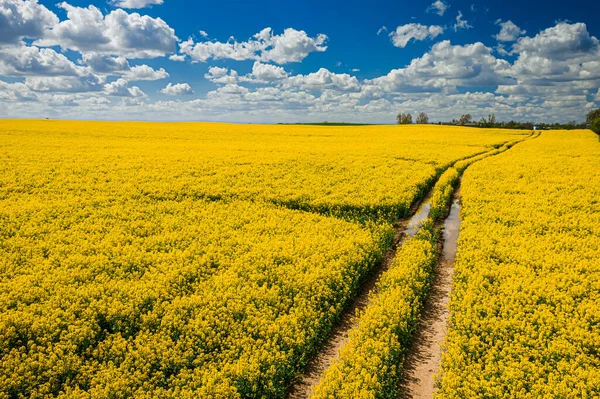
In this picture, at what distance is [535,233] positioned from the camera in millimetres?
14320

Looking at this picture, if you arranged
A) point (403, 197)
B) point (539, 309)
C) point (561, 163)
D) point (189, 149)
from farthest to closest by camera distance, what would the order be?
point (189, 149)
point (561, 163)
point (403, 197)
point (539, 309)

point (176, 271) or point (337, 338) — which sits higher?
point (176, 271)

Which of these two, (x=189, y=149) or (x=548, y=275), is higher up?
(x=189, y=149)

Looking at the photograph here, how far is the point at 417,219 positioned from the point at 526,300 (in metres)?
7.77

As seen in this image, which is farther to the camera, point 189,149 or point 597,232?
point 189,149

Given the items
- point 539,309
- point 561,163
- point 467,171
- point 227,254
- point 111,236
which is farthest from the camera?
point 561,163

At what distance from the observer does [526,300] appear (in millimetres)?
9883

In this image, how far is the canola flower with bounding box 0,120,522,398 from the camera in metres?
7.82

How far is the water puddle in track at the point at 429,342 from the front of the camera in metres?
7.81

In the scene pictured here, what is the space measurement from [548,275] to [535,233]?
371cm

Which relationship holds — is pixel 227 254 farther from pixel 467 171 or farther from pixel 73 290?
pixel 467 171

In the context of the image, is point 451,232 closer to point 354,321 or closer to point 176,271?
point 354,321

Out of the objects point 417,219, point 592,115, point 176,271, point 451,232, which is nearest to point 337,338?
point 176,271

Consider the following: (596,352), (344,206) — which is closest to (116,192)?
(344,206)
